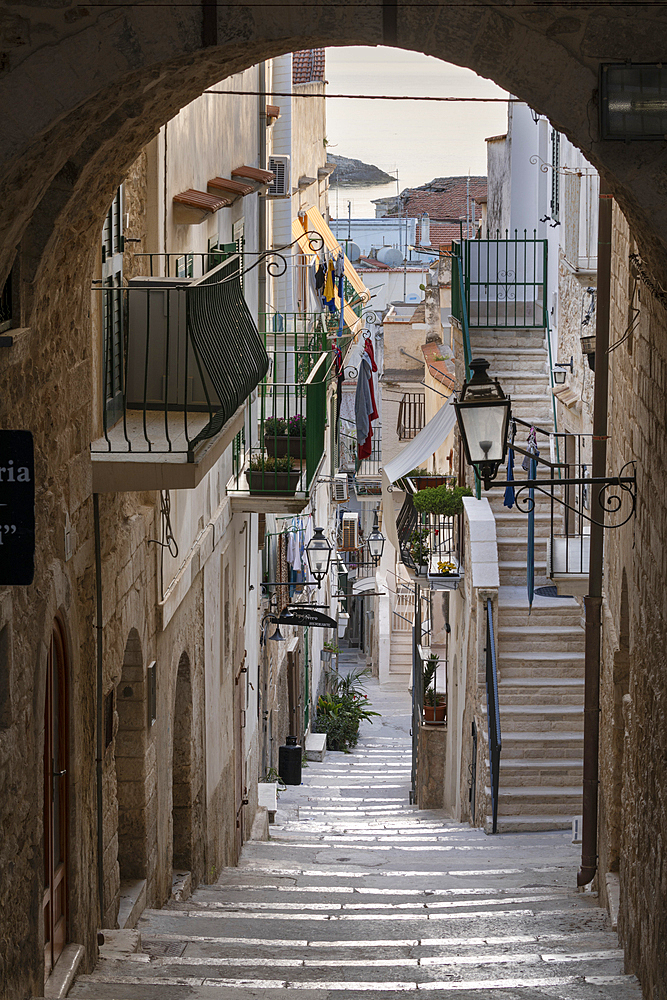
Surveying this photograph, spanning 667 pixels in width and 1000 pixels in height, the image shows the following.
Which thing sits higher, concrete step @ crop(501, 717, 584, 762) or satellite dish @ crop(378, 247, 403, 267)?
satellite dish @ crop(378, 247, 403, 267)

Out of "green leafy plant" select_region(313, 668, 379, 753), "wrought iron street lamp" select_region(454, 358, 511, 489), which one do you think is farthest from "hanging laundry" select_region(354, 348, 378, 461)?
"wrought iron street lamp" select_region(454, 358, 511, 489)

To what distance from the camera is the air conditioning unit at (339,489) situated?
33.6 m

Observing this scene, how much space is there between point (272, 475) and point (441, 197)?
46.0 meters

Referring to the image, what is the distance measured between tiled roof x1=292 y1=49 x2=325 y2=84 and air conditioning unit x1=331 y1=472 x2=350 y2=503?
10.4m

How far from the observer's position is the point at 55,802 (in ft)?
20.5

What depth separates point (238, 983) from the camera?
20.8ft

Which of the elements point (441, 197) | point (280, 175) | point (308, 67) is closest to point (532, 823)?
point (280, 175)

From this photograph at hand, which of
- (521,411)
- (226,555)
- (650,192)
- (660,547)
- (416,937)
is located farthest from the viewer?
(521,411)

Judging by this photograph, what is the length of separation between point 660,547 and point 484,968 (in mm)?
2771

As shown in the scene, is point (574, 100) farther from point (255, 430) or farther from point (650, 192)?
point (255, 430)

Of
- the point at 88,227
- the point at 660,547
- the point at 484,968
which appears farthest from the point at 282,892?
the point at 88,227

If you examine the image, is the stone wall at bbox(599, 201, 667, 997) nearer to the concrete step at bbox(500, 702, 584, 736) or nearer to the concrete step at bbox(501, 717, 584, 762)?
the concrete step at bbox(501, 717, 584, 762)

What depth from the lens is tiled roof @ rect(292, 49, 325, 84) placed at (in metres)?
28.6

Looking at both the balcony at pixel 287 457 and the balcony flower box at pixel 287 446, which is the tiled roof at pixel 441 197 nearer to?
the balcony at pixel 287 457
